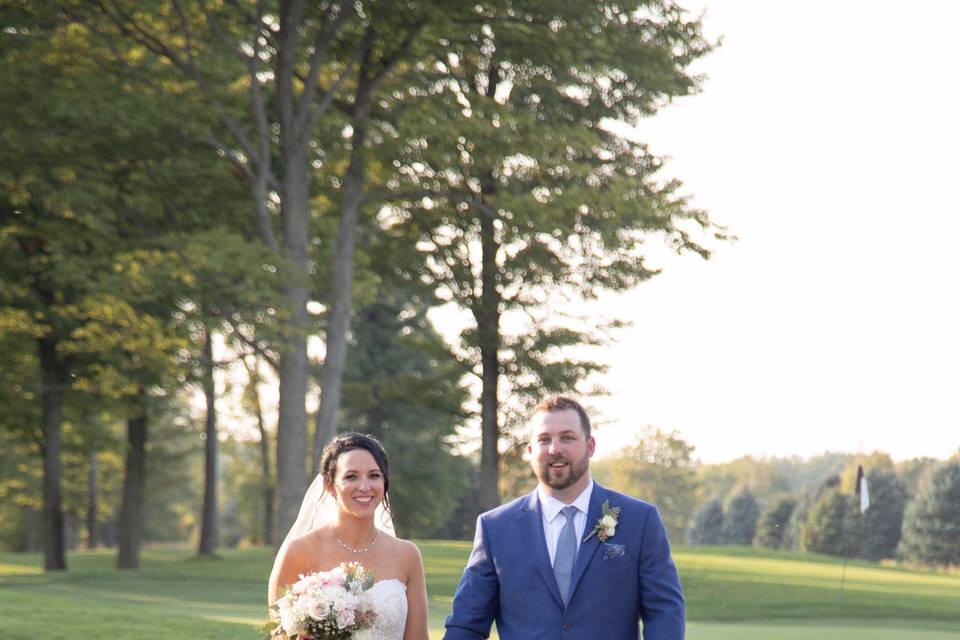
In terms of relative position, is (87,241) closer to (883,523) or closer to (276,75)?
(276,75)

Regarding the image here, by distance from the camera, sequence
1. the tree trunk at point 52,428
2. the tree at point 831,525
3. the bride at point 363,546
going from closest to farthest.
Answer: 1. the bride at point 363,546
2. the tree trunk at point 52,428
3. the tree at point 831,525

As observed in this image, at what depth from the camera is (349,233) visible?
23.5 meters

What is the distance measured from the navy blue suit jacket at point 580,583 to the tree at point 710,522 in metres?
35.8

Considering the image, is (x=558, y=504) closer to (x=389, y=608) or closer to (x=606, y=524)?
(x=606, y=524)

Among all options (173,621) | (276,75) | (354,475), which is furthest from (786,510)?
(354,475)

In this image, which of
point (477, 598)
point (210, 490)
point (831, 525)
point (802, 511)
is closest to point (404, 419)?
point (210, 490)

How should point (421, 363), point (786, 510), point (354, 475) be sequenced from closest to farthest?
point (354, 475), point (786, 510), point (421, 363)

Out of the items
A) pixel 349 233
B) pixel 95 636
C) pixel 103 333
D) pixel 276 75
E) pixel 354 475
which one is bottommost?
pixel 95 636

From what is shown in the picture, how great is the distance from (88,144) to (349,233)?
4505 mm

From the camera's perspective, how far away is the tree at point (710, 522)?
4062 cm

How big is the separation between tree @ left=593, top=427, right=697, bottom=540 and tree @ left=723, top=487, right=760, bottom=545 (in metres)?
1.56

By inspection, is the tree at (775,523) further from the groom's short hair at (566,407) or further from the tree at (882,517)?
the groom's short hair at (566,407)

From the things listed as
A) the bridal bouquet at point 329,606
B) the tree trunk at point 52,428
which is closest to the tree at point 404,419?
the tree trunk at point 52,428

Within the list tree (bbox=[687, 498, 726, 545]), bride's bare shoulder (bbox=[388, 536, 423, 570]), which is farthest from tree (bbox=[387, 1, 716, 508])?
bride's bare shoulder (bbox=[388, 536, 423, 570])
